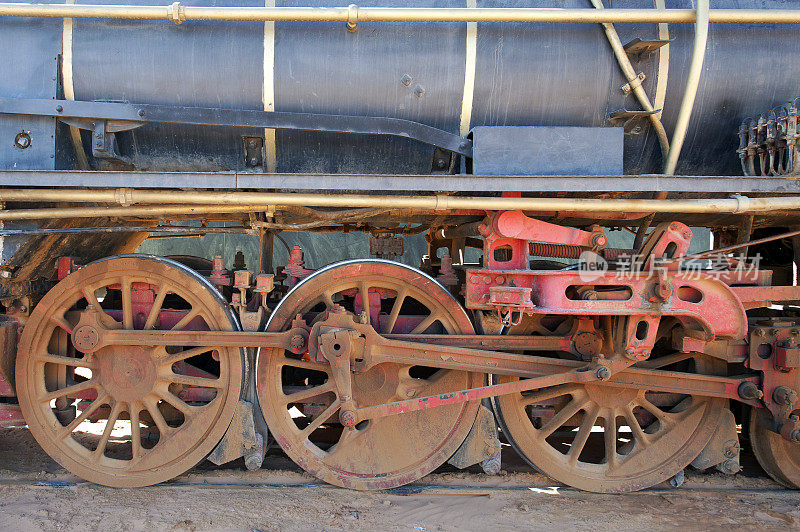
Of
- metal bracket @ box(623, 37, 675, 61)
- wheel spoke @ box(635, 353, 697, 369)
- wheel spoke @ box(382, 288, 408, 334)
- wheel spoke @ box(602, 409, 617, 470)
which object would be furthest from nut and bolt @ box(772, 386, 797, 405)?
wheel spoke @ box(382, 288, 408, 334)

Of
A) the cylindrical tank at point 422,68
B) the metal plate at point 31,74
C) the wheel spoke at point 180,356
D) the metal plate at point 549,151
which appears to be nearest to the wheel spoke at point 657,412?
the metal plate at point 549,151

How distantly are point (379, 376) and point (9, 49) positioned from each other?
8.96 ft

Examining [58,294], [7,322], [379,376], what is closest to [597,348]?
[379,376]

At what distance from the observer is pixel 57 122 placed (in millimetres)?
3014

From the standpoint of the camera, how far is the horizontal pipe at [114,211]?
3.05 metres

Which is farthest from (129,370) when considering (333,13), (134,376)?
(333,13)

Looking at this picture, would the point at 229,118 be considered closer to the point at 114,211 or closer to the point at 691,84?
the point at 114,211

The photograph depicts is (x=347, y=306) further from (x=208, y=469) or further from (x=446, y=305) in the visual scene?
(x=208, y=469)

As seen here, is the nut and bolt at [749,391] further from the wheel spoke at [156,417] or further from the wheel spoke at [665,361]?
the wheel spoke at [156,417]

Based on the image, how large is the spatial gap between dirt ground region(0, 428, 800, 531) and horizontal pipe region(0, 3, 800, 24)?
2672 millimetres

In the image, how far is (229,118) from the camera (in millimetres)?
2953

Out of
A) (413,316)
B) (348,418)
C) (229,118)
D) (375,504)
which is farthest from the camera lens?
(413,316)

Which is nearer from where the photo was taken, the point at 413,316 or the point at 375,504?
the point at 375,504

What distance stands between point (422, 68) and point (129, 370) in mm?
2495
